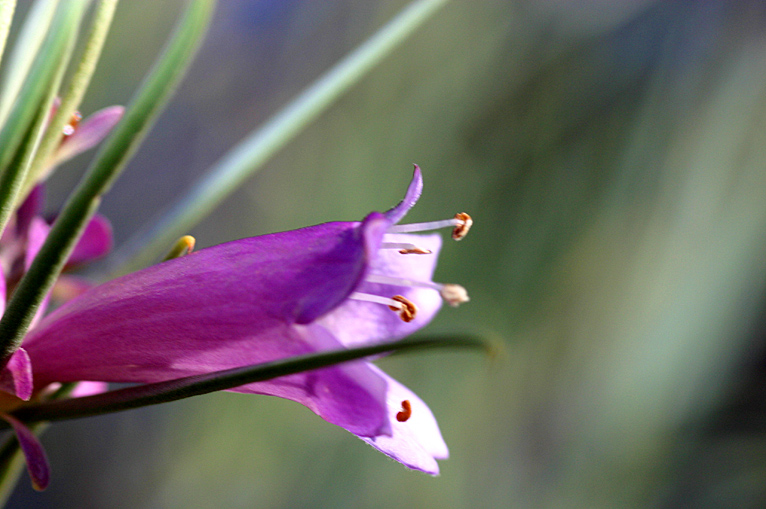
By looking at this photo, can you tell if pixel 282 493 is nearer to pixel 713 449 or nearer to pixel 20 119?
pixel 713 449

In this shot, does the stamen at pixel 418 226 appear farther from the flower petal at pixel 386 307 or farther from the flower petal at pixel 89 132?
the flower petal at pixel 89 132

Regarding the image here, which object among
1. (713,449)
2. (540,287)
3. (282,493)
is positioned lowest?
(282,493)

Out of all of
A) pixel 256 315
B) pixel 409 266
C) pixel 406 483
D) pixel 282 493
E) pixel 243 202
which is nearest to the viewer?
pixel 256 315

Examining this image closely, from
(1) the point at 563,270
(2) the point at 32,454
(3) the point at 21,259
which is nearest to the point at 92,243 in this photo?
(3) the point at 21,259

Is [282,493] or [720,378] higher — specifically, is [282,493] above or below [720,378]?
below

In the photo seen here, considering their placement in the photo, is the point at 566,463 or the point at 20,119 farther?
the point at 566,463

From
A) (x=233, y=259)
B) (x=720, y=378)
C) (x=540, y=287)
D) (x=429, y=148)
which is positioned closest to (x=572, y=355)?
(x=540, y=287)
